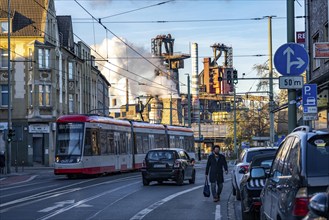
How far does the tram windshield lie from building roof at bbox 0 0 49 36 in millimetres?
25835

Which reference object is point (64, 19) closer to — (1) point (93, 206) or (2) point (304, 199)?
(1) point (93, 206)

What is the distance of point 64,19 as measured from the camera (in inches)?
2697

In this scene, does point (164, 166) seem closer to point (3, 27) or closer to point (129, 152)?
point (129, 152)

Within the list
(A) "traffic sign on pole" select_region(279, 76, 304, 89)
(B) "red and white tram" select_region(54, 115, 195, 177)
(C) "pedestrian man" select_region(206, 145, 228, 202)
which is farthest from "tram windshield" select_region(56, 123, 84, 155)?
(A) "traffic sign on pole" select_region(279, 76, 304, 89)

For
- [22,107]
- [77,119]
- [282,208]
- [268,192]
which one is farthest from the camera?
[22,107]

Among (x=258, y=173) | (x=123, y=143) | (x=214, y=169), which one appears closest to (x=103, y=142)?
(x=123, y=143)

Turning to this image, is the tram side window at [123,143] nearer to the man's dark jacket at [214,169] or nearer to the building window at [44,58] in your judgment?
the man's dark jacket at [214,169]

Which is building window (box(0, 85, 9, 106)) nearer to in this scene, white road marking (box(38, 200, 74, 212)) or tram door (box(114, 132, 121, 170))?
tram door (box(114, 132, 121, 170))

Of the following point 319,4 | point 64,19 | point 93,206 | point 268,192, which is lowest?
point 93,206

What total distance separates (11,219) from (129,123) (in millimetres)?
27553

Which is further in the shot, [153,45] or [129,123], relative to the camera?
[153,45]

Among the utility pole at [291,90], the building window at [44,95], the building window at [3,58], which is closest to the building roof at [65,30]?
the building window at [44,95]

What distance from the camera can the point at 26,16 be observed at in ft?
197

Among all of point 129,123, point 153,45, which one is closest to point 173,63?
point 153,45
